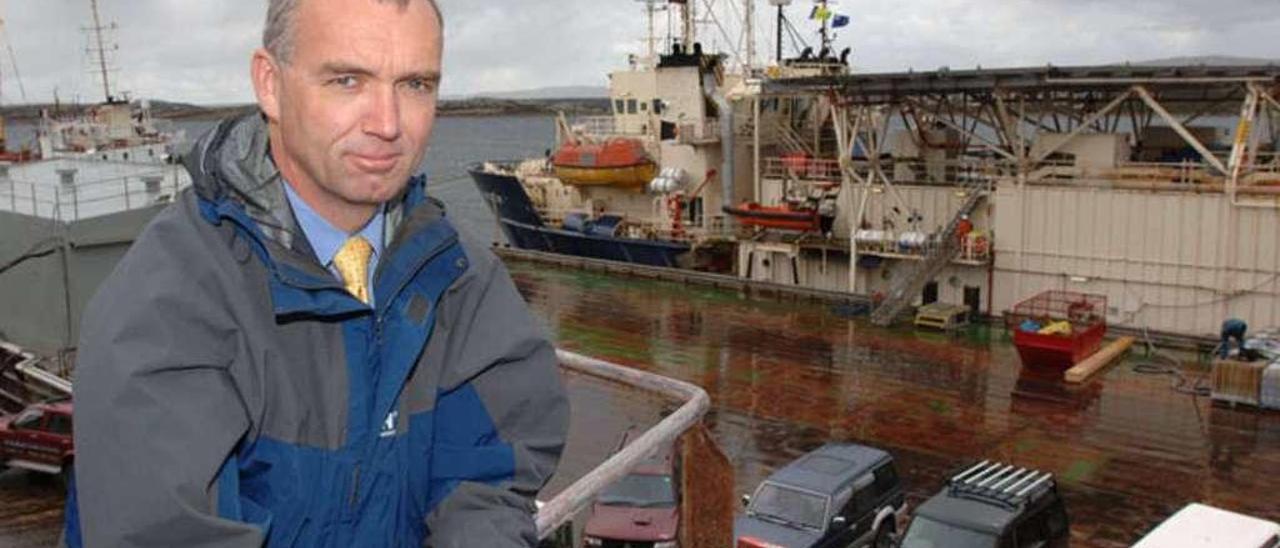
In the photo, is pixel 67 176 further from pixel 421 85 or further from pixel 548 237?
pixel 421 85

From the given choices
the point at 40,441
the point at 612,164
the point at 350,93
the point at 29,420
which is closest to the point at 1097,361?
the point at 612,164

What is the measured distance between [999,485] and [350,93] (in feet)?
39.2

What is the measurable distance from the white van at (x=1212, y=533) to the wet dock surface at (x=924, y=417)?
1769 mm

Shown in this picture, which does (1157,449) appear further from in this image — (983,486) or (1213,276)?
(1213,276)

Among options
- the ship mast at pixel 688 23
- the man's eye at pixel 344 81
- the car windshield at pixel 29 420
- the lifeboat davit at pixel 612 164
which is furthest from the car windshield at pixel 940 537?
the ship mast at pixel 688 23

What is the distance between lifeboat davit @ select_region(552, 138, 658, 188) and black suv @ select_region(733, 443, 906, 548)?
22755mm

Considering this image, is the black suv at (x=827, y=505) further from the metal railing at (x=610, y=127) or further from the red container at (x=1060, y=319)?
the metal railing at (x=610, y=127)

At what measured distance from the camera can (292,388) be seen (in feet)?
5.98

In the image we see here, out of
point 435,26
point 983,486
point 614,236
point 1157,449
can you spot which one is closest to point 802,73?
point 614,236

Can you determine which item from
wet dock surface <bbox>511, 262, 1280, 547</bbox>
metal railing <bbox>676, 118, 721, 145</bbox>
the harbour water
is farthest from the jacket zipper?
metal railing <bbox>676, 118, 721, 145</bbox>

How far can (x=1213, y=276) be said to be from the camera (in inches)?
899

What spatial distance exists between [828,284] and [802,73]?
422 inches

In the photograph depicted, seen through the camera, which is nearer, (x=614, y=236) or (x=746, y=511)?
(x=746, y=511)

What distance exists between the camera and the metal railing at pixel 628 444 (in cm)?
302
